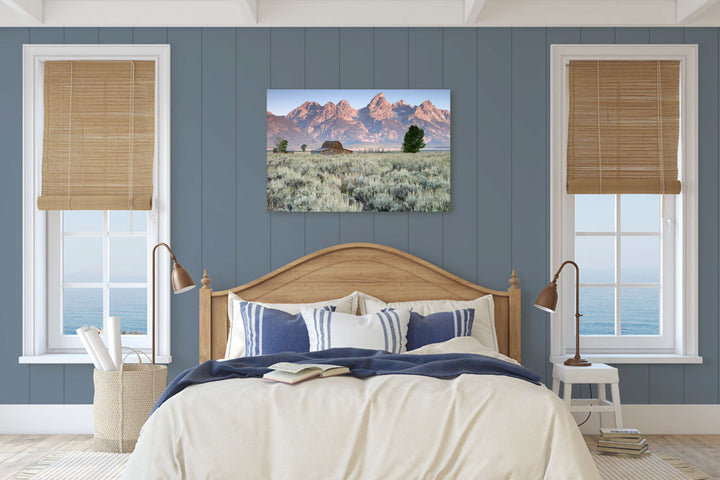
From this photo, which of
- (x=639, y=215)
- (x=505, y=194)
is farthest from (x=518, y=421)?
(x=639, y=215)

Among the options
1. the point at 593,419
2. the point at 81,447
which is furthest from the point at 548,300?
the point at 81,447

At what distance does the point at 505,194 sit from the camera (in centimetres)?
418

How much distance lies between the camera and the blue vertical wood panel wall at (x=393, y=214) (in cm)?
416

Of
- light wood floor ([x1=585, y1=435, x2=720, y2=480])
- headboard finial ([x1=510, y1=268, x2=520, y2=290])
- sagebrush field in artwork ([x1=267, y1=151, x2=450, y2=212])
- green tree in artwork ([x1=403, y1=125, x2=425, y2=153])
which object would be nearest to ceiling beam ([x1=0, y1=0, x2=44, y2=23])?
sagebrush field in artwork ([x1=267, y1=151, x2=450, y2=212])

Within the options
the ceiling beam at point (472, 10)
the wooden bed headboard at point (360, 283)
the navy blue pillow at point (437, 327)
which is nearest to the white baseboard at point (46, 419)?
the wooden bed headboard at point (360, 283)

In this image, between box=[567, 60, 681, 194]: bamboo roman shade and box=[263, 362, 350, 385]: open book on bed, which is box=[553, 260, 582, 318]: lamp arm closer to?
box=[567, 60, 681, 194]: bamboo roman shade

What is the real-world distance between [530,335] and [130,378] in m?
2.51

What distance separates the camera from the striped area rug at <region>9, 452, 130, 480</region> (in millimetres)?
3256

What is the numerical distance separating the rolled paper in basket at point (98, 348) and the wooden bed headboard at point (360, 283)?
637 millimetres

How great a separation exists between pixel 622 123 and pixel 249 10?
2.53 meters

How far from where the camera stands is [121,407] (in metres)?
3.59

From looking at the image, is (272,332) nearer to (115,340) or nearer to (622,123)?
(115,340)

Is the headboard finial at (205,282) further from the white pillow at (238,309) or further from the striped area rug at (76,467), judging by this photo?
the striped area rug at (76,467)

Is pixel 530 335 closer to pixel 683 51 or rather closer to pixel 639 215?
pixel 639 215
